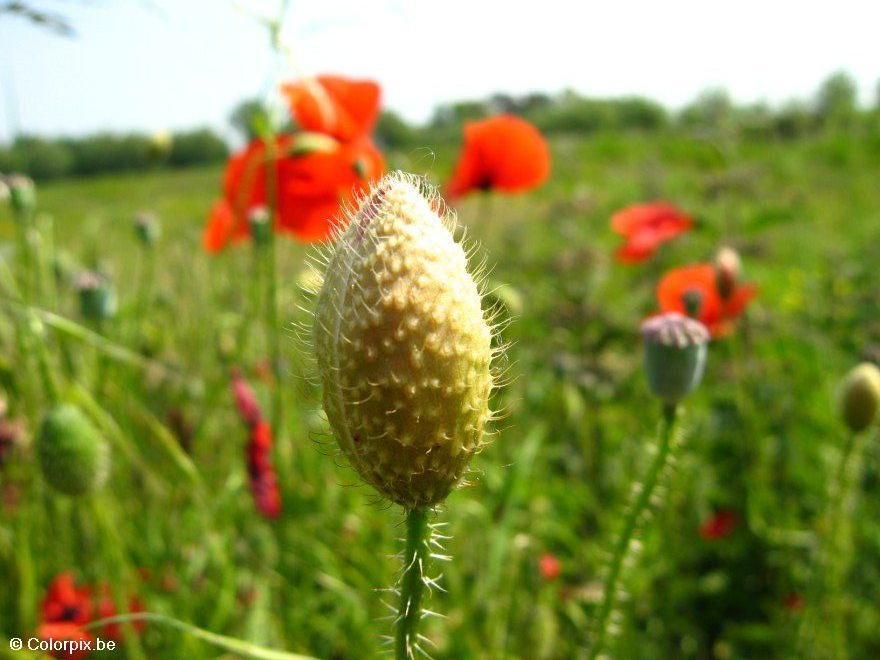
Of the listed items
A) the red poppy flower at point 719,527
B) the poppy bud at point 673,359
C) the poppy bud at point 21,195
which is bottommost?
the red poppy flower at point 719,527

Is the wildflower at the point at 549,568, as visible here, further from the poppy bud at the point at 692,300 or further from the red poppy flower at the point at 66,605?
the red poppy flower at the point at 66,605

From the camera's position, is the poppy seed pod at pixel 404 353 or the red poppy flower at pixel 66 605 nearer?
the poppy seed pod at pixel 404 353

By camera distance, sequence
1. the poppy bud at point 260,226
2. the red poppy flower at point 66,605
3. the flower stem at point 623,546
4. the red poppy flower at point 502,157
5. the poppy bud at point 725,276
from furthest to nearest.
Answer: the red poppy flower at point 502,157 < the poppy bud at point 725,276 < the poppy bud at point 260,226 < the red poppy flower at point 66,605 < the flower stem at point 623,546

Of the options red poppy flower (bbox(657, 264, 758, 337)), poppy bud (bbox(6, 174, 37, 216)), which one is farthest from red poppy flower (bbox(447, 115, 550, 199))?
poppy bud (bbox(6, 174, 37, 216))

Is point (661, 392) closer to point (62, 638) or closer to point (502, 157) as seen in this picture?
point (62, 638)

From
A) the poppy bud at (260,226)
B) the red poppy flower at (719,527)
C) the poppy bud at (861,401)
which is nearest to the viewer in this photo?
the poppy bud at (861,401)

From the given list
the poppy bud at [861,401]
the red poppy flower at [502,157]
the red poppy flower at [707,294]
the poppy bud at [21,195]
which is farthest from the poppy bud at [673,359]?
the red poppy flower at [502,157]
